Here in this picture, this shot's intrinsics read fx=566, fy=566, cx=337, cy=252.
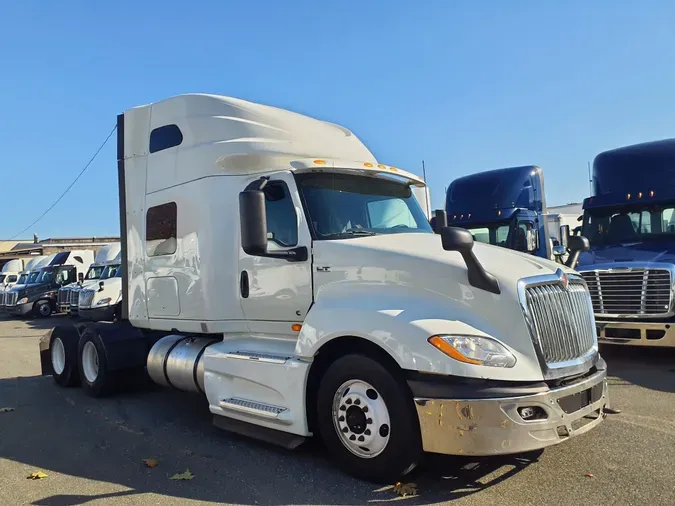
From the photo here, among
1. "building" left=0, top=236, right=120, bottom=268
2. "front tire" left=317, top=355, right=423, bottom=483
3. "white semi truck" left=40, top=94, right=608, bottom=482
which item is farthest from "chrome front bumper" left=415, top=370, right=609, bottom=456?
"building" left=0, top=236, right=120, bottom=268

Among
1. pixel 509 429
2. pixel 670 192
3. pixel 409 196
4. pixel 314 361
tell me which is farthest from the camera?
pixel 670 192

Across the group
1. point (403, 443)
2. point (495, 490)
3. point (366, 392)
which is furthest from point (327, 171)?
point (495, 490)

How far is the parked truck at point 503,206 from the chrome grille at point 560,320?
7.38 meters

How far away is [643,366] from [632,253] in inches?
73.5

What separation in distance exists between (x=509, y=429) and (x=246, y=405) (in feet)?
7.98

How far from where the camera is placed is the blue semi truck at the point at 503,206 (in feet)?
40.5

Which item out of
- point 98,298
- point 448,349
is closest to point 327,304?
point 448,349

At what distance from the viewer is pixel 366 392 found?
4359mm

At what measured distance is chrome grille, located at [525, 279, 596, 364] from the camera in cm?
420

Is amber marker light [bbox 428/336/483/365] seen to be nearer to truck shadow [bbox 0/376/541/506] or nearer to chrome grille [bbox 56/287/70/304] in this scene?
truck shadow [bbox 0/376/541/506]

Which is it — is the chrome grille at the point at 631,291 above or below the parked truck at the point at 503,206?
below

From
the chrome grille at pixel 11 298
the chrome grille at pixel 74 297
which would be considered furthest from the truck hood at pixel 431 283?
the chrome grille at pixel 11 298

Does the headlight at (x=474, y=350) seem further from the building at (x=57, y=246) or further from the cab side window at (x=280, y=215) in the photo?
the building at (x=57, y=246)

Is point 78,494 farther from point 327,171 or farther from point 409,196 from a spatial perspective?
point 409,196
